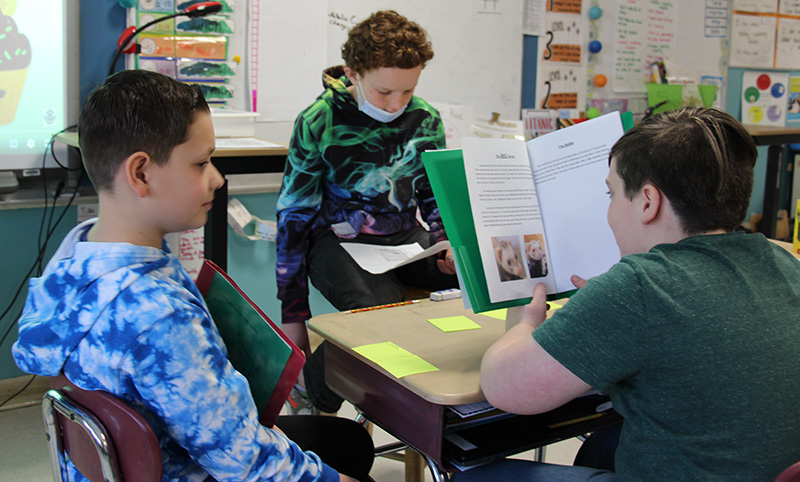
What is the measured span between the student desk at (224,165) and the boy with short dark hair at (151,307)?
1186mm

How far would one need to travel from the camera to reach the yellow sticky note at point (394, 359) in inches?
43.1

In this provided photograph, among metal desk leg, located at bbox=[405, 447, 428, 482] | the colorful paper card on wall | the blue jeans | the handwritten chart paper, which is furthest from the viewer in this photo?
the colorful paper card on wall

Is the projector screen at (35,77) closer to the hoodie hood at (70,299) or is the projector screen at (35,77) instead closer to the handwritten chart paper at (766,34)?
the hoodie hood at (70,299)

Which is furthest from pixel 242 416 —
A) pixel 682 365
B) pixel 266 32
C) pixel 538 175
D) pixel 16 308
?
pixel 266 32

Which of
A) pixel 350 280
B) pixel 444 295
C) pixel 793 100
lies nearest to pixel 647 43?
pixel 793 100

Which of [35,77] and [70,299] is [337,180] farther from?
[70,299]

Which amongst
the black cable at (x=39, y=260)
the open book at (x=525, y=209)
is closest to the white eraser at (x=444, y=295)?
the open book at (x=525, y=209)

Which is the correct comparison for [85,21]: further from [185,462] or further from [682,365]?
[682,365]

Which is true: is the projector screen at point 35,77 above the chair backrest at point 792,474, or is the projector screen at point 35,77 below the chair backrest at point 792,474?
above

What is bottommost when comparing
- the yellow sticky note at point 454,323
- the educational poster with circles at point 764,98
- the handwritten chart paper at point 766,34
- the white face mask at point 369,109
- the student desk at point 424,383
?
the student desk at point 424,383

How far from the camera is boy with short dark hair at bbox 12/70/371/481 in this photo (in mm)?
834

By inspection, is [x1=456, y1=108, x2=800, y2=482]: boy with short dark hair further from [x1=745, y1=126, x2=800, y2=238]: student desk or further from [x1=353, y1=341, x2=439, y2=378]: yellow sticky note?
[x1=745, y1=126, x2=800, y2=238]: student desk

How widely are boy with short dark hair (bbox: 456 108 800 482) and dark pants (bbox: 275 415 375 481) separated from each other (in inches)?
14.0

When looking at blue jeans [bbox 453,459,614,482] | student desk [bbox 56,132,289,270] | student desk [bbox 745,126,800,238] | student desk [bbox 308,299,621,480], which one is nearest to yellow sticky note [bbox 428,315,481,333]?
student desk [bbox 308,299,621,480]
